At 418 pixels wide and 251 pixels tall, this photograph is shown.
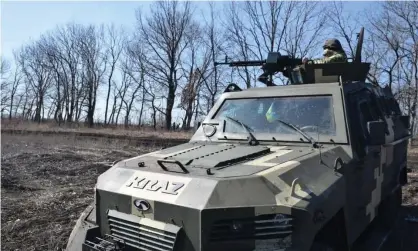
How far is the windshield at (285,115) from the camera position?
4.09 meters

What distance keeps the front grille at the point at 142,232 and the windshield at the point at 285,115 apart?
1610 millimetres

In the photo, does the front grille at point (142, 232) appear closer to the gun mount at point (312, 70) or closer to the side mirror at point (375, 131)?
the side mirror at point (375, 131)

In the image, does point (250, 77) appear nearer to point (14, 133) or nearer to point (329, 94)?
point (14, 133)

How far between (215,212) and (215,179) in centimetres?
27

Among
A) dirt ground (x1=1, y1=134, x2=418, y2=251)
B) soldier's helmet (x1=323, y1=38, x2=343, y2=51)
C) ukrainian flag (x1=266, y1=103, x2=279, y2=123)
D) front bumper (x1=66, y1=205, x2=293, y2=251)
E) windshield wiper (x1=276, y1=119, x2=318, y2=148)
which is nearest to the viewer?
front bumper (x1=66, y1=205, x2=293, y2=251)

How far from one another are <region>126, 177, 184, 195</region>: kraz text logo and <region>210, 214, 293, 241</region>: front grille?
419mm

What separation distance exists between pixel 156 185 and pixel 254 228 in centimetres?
79

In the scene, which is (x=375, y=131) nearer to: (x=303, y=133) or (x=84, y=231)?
(x=303, y=133)

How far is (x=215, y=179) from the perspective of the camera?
2.95m

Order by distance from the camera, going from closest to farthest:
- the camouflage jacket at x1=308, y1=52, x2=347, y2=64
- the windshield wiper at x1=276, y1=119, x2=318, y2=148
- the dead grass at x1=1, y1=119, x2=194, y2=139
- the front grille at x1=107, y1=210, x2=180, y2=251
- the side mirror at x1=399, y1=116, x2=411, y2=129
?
the front grille at x1=107, y1=210, x2=180, y2=251, the windshield wiper at x1=276, y1=119, x2=318, y2=148, the camouflage jacket at x1=308, y1=52, x2=347, y2=64, the side mirror at x1=399, y1=116, x2=411, y2=129, the dead grass at x1=1, y1=119, x2=194, y2=139

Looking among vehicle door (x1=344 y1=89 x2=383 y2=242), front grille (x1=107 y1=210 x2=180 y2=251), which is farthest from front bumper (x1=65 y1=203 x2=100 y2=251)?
vehicle door (x1=344 y1=89 x2=383 y2=242)

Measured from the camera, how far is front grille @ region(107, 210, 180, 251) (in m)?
2.92

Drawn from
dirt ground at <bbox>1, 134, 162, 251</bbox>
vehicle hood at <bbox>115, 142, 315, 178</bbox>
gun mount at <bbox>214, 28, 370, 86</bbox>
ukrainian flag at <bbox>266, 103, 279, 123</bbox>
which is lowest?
dirt ground at <bbox>1, 134, 162, 251</bbox>

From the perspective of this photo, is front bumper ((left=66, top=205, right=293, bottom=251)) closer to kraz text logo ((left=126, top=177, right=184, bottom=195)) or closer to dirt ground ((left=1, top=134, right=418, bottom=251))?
kraz text logo ((left=126, top=177, right=184, bottom=195))
